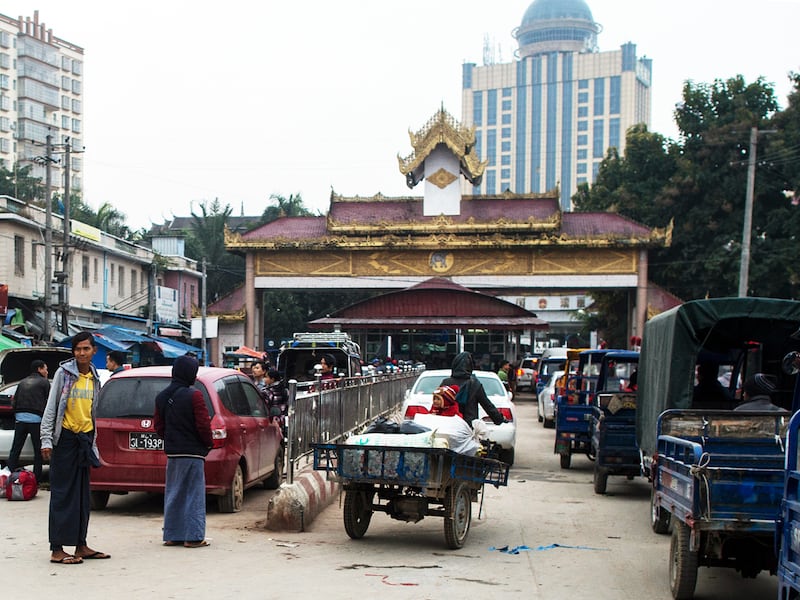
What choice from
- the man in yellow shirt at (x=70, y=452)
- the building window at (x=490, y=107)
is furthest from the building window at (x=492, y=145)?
the man in yellow shirt at (x=70, y=452)

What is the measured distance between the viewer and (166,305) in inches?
1935

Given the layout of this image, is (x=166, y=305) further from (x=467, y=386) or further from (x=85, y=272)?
(x=467, y=386)

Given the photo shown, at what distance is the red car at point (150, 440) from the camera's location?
10.5m

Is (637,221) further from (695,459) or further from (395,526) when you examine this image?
(695,459)

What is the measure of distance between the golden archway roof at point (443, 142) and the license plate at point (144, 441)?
38.2 m

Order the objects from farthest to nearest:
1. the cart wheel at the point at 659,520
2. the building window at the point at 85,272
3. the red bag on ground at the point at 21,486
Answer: the building window at the point at 85,272 < the red bag on ground at the point at 21,486 < the cart wheel at the point at 659,520

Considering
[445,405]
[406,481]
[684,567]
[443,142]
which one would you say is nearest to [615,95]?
[443,142]

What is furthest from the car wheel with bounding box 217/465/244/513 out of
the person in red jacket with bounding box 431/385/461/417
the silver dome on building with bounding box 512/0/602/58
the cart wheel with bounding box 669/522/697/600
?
the silver dome on building with bounding box 512/0/602/58

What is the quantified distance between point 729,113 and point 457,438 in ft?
132

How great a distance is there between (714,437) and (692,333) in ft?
5.47

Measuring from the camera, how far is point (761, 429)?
8562mm

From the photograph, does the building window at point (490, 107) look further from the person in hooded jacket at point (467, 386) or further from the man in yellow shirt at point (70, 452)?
the man in yellow shirt at point (70, 452)

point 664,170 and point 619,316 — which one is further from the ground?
point 664,170

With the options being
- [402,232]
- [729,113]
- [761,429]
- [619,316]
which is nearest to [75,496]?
[761,429]
